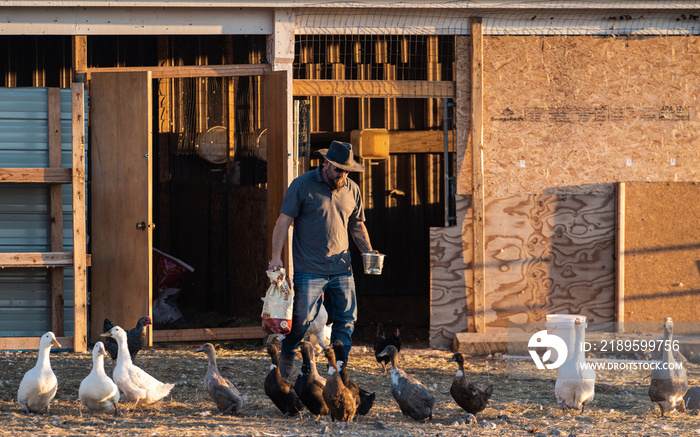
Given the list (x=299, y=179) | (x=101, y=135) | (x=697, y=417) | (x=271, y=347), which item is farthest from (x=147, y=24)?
(x=697, y=417)

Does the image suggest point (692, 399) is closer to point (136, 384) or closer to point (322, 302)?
point (322, 302)

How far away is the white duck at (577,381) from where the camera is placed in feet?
21.1

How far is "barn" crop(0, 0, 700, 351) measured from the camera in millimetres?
8555

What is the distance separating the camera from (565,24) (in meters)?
9.13

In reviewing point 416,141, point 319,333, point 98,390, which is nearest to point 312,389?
point 98,390

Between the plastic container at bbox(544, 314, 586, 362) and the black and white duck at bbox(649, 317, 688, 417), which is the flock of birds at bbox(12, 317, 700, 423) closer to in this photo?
the black and white duck at bbox(649, 317, 688, 417)

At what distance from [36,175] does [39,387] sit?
282 cm

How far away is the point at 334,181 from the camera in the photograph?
698 centimetres

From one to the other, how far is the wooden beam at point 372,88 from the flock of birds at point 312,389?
3.29 metres

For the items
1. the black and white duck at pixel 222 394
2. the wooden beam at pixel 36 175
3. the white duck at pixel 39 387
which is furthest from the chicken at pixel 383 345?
the wooden beam at pixel 36 175

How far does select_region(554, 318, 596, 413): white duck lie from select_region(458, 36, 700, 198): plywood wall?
2978mm

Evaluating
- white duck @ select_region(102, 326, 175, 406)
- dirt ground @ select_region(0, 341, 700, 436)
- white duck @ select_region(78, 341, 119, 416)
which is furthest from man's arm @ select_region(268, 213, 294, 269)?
white duck @ select_region(78, 341, 119, 416)

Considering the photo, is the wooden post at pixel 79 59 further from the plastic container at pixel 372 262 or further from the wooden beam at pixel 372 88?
the plastic container at pixel 372 262

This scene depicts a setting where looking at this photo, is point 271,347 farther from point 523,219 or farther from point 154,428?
point 523,219
